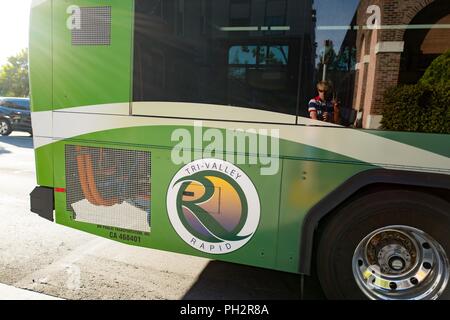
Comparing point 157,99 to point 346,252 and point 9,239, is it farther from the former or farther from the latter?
point 9,239

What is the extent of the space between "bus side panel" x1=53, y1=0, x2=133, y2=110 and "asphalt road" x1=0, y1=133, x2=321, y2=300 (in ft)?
5.66

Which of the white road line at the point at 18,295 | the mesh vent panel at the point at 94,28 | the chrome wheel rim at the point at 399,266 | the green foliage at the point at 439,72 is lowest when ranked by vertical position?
the white road line at the point at 18,295

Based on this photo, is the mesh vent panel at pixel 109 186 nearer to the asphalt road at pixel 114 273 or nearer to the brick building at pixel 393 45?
the asphalt road at pixel 114 273

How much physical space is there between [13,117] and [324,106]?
1731 centimetres

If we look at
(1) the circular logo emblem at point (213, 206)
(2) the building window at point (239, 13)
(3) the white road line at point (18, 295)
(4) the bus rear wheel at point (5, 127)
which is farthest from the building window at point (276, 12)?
(4) the bus rear wheel at point (5, 127)

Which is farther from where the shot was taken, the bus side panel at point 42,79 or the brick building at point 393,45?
the bus side panel at point 42,79

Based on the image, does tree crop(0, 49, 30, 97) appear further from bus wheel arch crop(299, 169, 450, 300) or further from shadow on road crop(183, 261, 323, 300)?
bus wheel arch crop(299, 169, 450, 300)

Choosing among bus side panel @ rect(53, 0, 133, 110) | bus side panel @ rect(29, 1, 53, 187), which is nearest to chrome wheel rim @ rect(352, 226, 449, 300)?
bus side panel @ rect(53, 0, 133, 110)

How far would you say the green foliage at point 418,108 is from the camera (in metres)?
2.53

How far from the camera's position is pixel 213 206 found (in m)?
3.14

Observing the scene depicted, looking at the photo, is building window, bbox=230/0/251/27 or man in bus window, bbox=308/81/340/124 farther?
building window, bbox=230/0/251/27

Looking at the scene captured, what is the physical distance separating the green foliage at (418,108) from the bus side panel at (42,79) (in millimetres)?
3174

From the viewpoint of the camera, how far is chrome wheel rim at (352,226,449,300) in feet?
9.24
